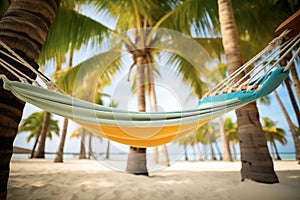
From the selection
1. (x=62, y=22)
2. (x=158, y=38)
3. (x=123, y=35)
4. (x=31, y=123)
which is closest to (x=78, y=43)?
(x=62, y=22)

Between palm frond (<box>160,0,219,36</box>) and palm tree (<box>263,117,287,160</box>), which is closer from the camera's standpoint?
palm frond (<box>160,0,219,36</box>)

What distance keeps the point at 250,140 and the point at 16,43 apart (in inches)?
65.0

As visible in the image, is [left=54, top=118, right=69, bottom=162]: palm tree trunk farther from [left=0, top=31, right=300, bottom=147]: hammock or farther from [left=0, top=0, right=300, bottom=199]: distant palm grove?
[left=0, top=31, right=300, bottom=147]: hammock

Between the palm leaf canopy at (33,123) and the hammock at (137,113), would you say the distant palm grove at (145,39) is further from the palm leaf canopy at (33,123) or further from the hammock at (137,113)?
the palm leaf canopy at (33,123)

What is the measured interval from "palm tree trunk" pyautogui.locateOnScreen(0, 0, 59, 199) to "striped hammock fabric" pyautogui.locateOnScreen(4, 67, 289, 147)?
14 cm

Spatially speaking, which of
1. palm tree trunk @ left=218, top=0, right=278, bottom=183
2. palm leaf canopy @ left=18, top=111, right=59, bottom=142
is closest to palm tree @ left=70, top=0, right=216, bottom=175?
palm tree trunk @ left=218, top=0, right=278, bottom=183

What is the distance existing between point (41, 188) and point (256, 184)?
5.39 ft

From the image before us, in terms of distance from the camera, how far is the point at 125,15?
2.94 metres

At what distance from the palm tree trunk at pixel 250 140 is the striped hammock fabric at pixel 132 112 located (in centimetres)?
62

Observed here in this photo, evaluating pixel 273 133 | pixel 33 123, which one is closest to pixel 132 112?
pixel 33 123

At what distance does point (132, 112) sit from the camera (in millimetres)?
906

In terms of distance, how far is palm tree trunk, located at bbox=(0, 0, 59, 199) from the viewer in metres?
0.80

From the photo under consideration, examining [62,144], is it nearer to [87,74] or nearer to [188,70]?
[87,74]

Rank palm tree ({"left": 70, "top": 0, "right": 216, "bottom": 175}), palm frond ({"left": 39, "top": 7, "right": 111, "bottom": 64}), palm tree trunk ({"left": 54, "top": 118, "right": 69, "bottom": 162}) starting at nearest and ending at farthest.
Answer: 1. palm frond ({"left": 39, "top": 7, "right": 111, "bottom": 64})
2. palm tree ({"left": 70, "top": 0, "right": 216, "bottom": 175})
3. palm tree trunk ({"left": 54, "top": 118, "right": 69, "bottom": 162})
